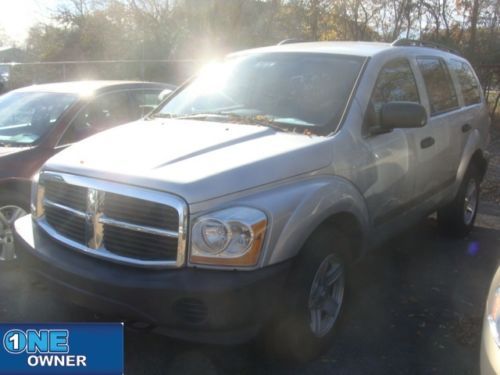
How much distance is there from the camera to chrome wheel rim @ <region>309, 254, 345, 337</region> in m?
3.29

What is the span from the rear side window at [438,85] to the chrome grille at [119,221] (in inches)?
115

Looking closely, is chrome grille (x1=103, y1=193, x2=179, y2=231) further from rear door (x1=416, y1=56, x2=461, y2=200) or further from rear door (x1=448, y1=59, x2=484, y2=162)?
rear door (x1=448, y1=59, x2=484, y2=162)

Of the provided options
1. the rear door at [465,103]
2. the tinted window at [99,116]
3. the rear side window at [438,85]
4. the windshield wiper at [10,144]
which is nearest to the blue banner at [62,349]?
the windshield wiper at [10,144]

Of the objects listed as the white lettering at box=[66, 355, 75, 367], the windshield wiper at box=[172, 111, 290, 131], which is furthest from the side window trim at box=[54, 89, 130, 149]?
the white lettering at box=[66, 355, 75, 367]

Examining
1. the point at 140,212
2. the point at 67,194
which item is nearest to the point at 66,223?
the point at 67,194

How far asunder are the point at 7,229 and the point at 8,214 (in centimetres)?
14

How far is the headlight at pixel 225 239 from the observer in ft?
9.05

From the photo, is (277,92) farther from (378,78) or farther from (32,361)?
(32,361)

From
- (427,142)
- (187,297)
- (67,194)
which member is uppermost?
(427,142)

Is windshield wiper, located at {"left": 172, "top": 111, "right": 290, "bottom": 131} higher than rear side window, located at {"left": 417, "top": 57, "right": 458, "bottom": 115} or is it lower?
lower

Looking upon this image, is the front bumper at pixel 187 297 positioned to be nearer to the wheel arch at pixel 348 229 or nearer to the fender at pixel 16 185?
the wheel arch at pixel 348 229

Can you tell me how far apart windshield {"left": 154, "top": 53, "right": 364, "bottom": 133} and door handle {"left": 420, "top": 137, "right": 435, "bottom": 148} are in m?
0.91

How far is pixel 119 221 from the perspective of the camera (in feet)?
9.68

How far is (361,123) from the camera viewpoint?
3.75m
